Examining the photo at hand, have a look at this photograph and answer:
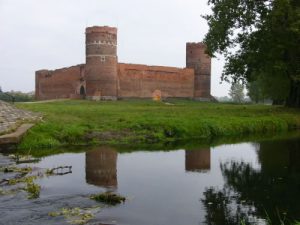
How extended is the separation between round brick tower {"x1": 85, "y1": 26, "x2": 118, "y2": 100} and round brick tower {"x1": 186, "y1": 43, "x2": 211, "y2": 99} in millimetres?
13184

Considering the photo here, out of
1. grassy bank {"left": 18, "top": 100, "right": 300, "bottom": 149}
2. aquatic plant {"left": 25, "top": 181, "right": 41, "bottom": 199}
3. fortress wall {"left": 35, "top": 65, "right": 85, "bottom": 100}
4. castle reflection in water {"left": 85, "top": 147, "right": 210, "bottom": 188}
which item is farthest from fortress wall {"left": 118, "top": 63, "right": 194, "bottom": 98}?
aquatic plant {"left": 25, "top": 181, "right": 41, "bottom": 199}

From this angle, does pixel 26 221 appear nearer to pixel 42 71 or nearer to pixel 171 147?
pixel 171 147

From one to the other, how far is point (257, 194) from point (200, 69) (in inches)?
2066

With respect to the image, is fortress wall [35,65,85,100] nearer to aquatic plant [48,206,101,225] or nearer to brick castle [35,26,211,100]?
brick castle [35,26,211,100]

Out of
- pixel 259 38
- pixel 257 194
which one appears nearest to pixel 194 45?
pixel 259 38

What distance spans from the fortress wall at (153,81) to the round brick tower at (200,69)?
94 centimetres

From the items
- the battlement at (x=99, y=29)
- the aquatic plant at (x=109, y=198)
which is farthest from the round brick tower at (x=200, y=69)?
the aquatic plant at (x=109, y=198)

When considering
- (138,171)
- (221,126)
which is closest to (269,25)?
(221,126)

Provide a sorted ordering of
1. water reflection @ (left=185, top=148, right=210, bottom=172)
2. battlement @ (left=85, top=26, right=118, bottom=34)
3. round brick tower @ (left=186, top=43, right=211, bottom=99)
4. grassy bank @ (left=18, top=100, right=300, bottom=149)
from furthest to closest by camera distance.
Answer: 1. round brick tower @ (left=186, top=43, right=211, bottom=99)
2. battlement @ (left=85, top=26, right=118, bottom=34)
3. grassy bank @ (left=18, top=100, right=300, bottom=149)
4. water reflection @ (left=185, top=148, right=210, bottom=172)

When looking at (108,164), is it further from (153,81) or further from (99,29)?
(153,81)

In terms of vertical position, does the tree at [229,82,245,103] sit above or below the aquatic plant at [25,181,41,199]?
above

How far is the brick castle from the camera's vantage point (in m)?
48.6

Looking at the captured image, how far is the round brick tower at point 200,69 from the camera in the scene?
59.1 metres

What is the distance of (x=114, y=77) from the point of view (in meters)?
50.1
